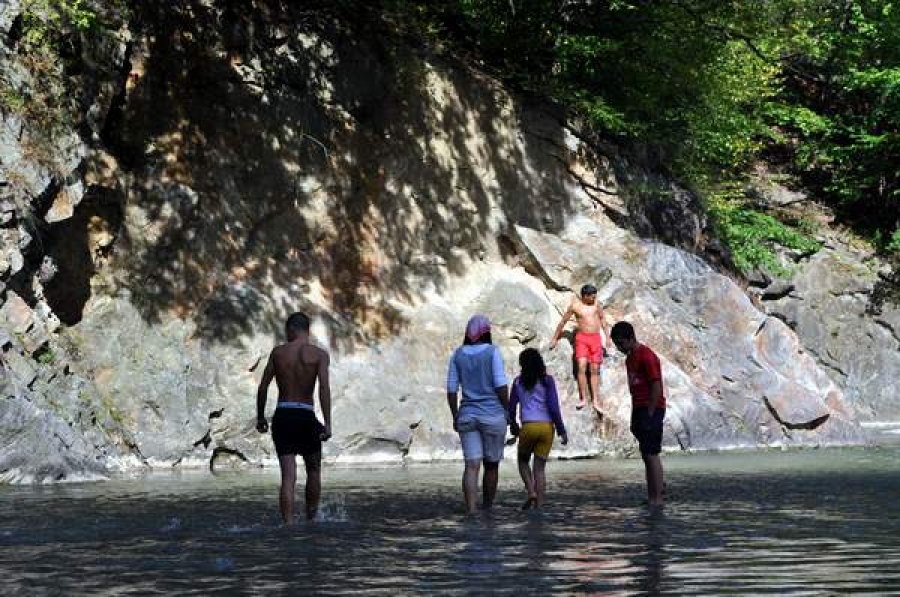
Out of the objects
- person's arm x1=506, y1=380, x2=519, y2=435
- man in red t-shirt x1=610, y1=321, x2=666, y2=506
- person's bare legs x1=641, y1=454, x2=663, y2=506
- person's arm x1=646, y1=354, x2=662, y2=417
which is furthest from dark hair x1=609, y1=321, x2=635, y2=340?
person's bare legs x1=641, y1=454, x2=663, y2=506

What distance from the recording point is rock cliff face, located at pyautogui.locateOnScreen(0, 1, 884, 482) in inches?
799

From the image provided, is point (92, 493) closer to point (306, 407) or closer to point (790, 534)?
point (306, 407)

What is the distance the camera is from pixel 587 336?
23516 millimetres

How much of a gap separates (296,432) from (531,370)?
8.84ft

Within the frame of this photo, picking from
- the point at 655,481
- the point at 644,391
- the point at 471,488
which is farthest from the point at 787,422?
the point at 471,488

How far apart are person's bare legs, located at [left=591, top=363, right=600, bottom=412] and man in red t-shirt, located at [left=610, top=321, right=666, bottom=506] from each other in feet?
30.8

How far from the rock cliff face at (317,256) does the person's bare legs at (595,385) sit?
25 cm

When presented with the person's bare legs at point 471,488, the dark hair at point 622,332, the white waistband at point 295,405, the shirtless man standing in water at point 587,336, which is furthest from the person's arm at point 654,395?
the shirtless man standing in water at point 587,336

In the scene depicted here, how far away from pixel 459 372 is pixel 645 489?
3214 millimetres

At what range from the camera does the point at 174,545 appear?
9.86 metres

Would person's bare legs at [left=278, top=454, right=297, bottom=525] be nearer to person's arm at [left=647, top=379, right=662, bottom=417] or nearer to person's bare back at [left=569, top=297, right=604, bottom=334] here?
person's arm at [left=647, top=379, right=662, bottom=417]

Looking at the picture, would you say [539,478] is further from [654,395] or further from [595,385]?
[595,385]

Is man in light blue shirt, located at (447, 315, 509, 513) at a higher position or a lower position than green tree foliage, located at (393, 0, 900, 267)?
lower

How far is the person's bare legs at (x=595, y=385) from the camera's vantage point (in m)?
23.1
